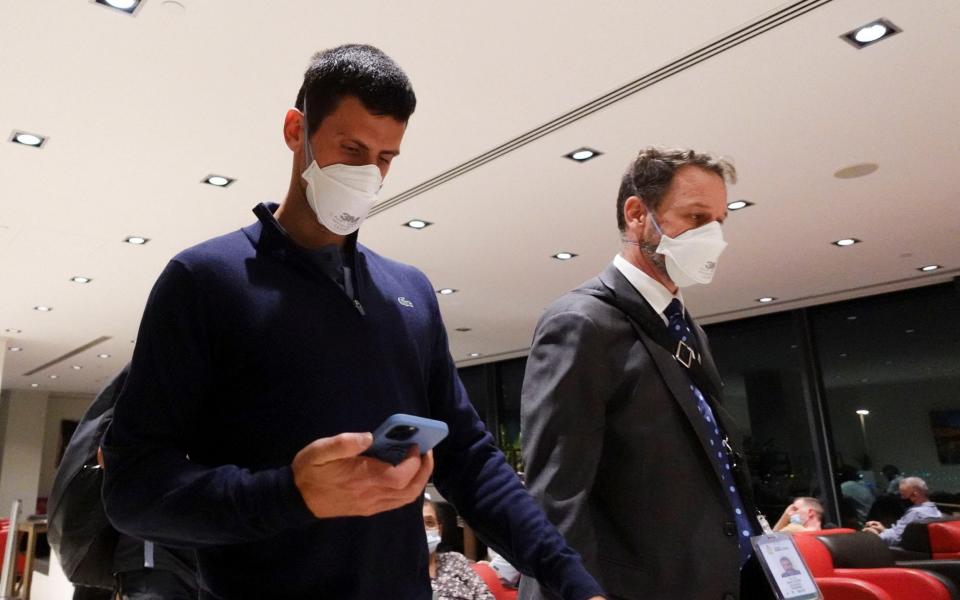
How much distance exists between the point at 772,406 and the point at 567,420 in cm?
868

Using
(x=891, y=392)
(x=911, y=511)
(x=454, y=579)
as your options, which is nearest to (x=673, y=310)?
(x=454, y=579)

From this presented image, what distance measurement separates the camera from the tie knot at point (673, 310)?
167 cm

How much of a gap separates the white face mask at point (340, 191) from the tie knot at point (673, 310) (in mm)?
867

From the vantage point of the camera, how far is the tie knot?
1.67 meters

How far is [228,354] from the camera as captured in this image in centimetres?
88

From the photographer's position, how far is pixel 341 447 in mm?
692

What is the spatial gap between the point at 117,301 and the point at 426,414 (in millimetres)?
8489

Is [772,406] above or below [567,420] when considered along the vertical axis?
above

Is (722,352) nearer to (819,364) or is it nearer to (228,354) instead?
(819,364)

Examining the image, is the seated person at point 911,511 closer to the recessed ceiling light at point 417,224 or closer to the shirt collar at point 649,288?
the recessed ceiling light at point 417,224

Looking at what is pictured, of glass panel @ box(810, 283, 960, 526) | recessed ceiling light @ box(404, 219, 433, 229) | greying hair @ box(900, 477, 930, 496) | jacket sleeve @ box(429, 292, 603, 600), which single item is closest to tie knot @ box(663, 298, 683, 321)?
jacket sleeve @ box(429, 292, 603, 600)

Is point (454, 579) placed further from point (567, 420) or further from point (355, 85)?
point (355, 85)

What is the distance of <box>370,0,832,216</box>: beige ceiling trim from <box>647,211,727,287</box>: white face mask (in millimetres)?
1653

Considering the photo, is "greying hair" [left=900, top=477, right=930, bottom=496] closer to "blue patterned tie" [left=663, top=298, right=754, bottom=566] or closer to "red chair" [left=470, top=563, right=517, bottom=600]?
"red chair" [left=470, top=563, right=517, bottom=600]
